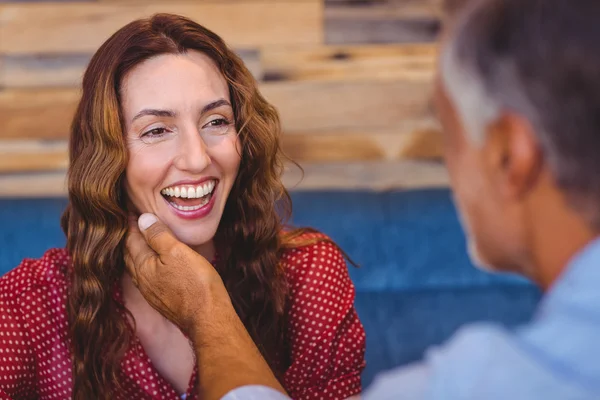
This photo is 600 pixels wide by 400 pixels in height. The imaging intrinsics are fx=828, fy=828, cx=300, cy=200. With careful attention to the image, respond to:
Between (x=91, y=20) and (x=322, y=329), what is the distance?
1417 millimetres

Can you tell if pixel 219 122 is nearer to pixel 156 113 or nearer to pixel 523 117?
pixel 156 113

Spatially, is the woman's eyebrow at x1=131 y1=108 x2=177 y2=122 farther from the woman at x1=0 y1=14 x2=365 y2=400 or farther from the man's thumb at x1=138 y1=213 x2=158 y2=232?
the man's thumb at x1=138 y1=213 x2=158 y2=232

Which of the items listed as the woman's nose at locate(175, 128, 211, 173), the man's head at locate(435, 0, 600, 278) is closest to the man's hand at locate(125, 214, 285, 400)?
the woman's nose at locate(175, 128, 211, 173)

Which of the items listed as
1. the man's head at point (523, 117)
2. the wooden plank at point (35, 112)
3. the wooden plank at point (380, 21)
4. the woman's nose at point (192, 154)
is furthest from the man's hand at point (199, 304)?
the wooden plank at point (380, 21)

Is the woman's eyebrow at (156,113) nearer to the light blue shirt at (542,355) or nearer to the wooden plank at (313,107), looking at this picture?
the light blue shirt at (542,355)

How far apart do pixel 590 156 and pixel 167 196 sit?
945 mm

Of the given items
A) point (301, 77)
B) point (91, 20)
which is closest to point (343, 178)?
point (301, 77)

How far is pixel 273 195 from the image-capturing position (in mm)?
1695

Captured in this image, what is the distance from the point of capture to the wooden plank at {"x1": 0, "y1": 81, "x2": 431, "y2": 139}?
2.55 metres

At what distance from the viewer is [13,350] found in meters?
1.52

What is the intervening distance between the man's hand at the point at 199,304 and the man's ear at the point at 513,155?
39 cm

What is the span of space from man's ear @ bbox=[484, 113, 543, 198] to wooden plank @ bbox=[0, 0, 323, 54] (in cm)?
183

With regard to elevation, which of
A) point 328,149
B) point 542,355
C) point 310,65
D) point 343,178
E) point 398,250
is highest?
point 542,355

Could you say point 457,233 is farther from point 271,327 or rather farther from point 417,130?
point 271,327
